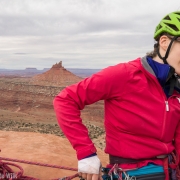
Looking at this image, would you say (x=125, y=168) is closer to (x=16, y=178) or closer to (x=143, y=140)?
(x=143, y=140)

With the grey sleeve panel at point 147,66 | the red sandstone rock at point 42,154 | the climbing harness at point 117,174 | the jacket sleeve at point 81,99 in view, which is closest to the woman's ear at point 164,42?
the grey sleeve panel at point 147,66

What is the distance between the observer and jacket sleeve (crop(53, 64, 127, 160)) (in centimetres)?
225

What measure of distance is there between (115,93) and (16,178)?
1222 millimetres

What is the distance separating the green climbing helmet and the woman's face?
89 millimetres

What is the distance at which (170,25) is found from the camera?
2594 millimetres

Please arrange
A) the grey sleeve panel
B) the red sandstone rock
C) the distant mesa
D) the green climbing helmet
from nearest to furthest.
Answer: the grey sleeve panel, the green climbing helmet, the red sandstone rock, the distant mesa

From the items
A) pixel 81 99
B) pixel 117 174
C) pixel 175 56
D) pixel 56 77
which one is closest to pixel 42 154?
pixel 117 174

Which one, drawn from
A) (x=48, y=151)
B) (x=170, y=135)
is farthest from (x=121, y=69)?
(x=48, y=151)

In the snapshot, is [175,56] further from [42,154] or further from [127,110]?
[42,154]

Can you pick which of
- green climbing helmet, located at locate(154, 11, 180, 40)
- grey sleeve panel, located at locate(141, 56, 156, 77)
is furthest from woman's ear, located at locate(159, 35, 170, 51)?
grey sleeve panel, located at locate(141, 56, 156, 77)

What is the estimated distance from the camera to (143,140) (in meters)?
2.43

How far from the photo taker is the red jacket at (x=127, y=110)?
7.45ft

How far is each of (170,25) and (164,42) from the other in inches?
5.9

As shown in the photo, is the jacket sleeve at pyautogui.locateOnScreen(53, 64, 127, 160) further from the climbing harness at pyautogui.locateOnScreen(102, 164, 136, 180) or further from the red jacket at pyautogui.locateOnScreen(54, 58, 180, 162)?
the climbing harness at pyautogui.locateOnScreen(102, 164, 136, 180)
